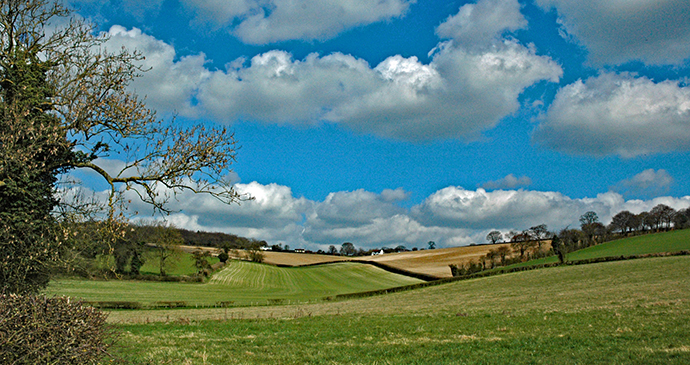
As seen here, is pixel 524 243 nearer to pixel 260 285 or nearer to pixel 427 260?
pixel 427 260

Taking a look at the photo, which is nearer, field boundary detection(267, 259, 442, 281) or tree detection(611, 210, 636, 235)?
field boundary detection(267, 259, 442, 281)

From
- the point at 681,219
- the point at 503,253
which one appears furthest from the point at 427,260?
the point at 681,219

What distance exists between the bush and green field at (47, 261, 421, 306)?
155ft

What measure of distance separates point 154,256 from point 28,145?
86.9 meters

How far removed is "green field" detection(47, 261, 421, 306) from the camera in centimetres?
6316

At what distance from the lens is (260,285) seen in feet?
294

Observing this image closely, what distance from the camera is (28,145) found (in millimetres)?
11422

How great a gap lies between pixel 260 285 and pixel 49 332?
8516 centimetres

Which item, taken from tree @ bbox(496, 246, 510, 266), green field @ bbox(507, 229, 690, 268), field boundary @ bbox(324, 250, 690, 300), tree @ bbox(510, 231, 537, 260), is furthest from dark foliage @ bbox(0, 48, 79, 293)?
tree @ bbox(510, 231, 537, 260)

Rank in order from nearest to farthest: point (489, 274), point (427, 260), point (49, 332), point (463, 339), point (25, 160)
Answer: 1. point (49, 332)
2. point (25, 160)
3. point (463, 339)
4. point (489, 274)
5. point (427, 260)

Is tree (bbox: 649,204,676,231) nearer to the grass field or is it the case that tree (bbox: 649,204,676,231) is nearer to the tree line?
the tree line

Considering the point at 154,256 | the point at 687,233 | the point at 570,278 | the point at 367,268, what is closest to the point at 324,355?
the point at 570,278

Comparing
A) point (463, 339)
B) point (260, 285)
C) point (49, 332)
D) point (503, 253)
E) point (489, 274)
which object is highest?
point (49, 332)

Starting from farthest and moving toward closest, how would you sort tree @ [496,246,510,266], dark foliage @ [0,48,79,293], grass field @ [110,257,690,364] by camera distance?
tree @ [496,246,510,266]
grass field @ [110,257,690,364]
dark foliage @ [0,48,79,293]
